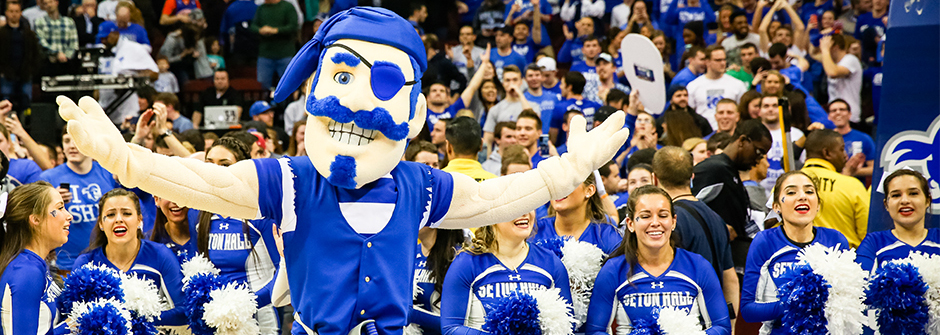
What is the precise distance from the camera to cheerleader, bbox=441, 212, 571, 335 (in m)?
4.19

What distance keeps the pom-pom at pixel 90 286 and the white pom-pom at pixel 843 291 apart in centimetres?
309

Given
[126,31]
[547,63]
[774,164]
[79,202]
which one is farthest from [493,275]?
[126,31]

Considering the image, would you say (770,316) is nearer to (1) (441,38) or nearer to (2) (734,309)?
(2) (734,309)

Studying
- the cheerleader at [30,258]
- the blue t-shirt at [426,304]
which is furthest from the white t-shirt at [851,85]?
the cheerleader at [30,258]

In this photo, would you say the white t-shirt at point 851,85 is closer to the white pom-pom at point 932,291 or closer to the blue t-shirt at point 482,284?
the white pom-pom at point 932,291

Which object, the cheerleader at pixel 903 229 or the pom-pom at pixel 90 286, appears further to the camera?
the cheerleader at pixel 903 229

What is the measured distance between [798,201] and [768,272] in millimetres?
380

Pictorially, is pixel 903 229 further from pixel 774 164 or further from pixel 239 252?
pixel 239 252

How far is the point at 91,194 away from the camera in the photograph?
6.09m

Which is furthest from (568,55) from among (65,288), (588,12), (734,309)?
(65,288)

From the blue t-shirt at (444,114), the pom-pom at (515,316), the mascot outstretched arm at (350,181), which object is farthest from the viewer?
the blue t-shirt at (444,114)

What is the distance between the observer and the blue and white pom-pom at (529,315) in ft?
12.8

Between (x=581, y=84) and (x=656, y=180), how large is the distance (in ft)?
13.2

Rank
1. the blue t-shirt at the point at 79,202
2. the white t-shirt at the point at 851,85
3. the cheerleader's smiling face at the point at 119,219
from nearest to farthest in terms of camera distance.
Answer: the cheerleader's smiling face at the point at 119,219 → the blue t-shirt at the point at 79,202 → the white t-shirt at the point at 851,85
